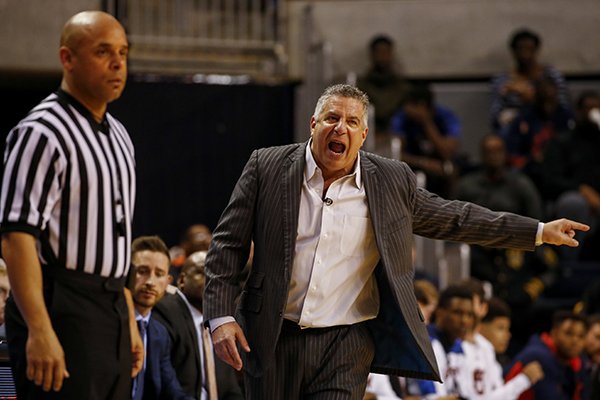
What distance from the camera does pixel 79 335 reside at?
383 centimetres

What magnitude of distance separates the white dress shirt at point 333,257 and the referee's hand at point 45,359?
1262 mm

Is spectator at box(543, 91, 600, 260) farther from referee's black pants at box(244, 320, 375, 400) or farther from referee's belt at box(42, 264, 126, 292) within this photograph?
referee's belt at box(42, 264, 126, 292)

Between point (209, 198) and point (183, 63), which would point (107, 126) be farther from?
point (183, 63)

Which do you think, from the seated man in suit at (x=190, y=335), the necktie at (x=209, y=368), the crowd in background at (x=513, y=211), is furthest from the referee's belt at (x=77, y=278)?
the crowd in background at (x=513, y=211)

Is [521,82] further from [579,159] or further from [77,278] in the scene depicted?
[77,278]

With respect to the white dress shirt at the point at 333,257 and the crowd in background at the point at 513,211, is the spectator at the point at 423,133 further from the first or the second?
the white dress shirt at the point at 333,257

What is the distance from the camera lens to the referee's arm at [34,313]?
364 centimetres

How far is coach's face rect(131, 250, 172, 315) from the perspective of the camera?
6164 mm

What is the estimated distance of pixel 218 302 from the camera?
4.66m

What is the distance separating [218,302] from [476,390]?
14.9 ft

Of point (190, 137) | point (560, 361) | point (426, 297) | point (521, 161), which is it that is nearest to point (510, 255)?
point (521, 161)

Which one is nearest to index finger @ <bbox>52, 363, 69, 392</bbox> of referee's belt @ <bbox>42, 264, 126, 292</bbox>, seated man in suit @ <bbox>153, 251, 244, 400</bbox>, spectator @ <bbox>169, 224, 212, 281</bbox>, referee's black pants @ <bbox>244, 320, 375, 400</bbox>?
referee's belt @ <bbox>42, 264, 126, 292</bbox>

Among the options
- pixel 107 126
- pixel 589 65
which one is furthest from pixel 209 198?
pixel 107 126

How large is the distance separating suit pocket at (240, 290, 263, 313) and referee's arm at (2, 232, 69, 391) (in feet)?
3.92
